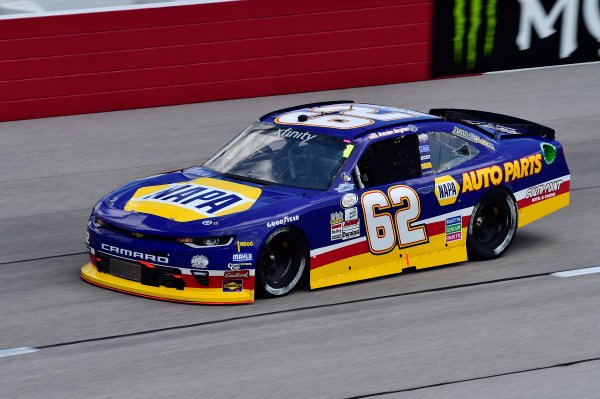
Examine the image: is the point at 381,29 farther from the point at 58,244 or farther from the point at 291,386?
the point at 291,386

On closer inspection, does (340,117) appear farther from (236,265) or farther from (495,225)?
(236,265)

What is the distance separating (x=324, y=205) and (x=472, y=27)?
1077 centimetres

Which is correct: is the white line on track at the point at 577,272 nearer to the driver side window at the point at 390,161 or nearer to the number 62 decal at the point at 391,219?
the number 62 decal at the point at 391,219

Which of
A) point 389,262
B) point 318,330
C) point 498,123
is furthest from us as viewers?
point 498,123

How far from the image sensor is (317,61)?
17016mm

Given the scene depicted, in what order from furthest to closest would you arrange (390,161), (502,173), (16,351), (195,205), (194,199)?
(502,173) → (390,161) → (194,199) → (195,205) → (16,351)

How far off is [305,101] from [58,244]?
7312 millimetres

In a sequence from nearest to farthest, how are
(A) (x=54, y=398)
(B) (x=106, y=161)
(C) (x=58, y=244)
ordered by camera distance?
(A) (x=54, y=398)
(C) (x=58, y=244)
(B) (x=106, y=161)

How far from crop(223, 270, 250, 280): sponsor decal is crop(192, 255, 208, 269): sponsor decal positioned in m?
0.18

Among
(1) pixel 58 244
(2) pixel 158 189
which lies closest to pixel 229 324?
(2) pixel 158 189

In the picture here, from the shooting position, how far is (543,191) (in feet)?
32.4

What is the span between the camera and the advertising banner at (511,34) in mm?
17906

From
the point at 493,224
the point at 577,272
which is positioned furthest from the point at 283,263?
the point at 577,272

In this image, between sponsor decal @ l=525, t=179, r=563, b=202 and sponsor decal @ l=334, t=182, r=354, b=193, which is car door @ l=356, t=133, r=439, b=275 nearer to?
sponsor decal @ l=334, t=182, r=354, b=193
